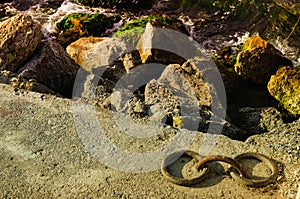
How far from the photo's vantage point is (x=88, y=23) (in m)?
7.67

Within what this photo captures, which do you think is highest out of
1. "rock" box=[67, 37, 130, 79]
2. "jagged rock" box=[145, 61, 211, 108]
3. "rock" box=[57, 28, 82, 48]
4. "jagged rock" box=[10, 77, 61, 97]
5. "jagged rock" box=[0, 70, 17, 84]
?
"jagged rock" box=[145, 61, 211, 108]

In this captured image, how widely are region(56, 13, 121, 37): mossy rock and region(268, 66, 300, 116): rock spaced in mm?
3448

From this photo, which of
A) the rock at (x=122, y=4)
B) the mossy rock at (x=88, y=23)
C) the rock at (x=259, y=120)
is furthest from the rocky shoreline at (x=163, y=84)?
the rock at (x=122, y=4)

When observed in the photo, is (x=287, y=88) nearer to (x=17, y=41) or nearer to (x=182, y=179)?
(x=182, y=179)

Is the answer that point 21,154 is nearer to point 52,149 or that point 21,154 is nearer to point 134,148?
point 52,149

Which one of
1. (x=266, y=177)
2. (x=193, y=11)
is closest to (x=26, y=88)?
(x=266, y=177)

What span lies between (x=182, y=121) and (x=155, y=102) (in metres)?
0.43

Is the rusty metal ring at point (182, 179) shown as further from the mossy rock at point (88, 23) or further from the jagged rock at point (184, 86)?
the mossy rock at point (88, 23)

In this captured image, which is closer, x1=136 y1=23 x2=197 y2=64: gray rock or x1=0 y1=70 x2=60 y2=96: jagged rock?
x1=0 y1=70 x2=60 y2=96: jagged rock

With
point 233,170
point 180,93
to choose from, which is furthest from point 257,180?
point 180,93

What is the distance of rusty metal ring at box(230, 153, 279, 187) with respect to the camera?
9.46ft

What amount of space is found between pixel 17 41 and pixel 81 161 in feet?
7.99

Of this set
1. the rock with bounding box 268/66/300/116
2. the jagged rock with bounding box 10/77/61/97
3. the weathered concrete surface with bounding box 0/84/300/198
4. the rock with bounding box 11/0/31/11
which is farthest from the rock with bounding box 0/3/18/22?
the rock with bounding box 268/66/300/116

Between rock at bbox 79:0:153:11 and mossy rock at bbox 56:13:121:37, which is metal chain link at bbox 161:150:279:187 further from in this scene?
rock at bbox 79:0:153:11
